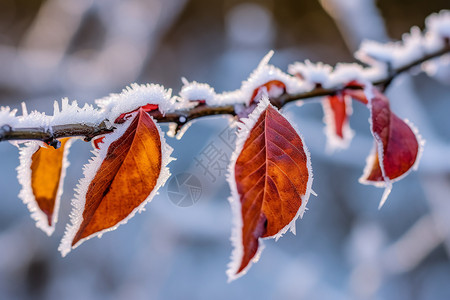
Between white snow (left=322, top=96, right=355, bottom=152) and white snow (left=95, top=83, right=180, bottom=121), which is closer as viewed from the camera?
white snow (left=95, top=83, right=180, bottom=121)

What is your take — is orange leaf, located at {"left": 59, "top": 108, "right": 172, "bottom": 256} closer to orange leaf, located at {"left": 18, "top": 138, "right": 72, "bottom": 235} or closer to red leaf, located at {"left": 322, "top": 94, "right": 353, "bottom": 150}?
orange leaf, located at {"left": 18, "top": 138, "right": 72, "bottom": 235}

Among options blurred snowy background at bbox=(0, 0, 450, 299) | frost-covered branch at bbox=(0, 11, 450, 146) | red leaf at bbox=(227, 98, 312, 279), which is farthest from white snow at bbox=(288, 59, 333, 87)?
blurred snowy background at bbox=(0, 0, 450, 299)

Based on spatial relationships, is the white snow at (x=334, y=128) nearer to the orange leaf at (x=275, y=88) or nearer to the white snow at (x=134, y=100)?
the orange leaf at (x=275, y=88)

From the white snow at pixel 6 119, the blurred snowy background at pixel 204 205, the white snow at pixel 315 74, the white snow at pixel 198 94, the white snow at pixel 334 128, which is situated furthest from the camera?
the blurred snowy background at pixel 204 205

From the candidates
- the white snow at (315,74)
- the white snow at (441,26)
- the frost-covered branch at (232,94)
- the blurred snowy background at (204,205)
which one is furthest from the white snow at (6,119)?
the blurred snowy background at (204,205)

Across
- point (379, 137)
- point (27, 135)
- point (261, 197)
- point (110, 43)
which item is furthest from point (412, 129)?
point (110, 43)

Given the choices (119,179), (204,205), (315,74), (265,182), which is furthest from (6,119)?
(204,205)

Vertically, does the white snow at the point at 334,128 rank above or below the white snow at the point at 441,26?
below
